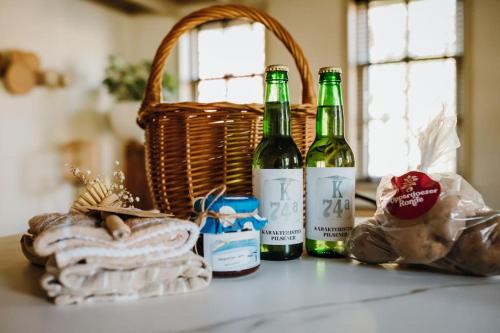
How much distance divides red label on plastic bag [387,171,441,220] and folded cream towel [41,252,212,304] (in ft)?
0.89

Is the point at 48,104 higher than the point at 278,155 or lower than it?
higher

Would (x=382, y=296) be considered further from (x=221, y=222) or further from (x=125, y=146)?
(x=125, y=146)

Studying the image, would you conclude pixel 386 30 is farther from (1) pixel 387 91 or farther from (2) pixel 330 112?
(2) pixel 330 112

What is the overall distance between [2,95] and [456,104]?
2.63 m

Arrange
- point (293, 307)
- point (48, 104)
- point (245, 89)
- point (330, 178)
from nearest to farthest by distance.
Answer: point (293, 307) < point (330, 178) < point (48, 104) < point (245, 89)

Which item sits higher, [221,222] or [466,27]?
[466,27]

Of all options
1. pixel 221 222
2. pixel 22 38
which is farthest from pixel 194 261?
pixel 22 38

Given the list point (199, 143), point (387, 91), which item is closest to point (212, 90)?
point (387, 91)

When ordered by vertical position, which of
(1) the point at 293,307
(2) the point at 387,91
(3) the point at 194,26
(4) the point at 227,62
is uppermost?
(4) the point at 227,62

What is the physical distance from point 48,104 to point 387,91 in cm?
216

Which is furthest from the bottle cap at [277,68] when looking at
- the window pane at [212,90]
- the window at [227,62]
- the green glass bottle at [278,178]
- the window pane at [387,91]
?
the window pane at [212,90]

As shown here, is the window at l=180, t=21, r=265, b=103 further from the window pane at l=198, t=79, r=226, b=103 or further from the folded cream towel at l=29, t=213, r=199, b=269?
the folded cream towel at l=29, t=213, r=199, b=269

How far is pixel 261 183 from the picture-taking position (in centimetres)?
64

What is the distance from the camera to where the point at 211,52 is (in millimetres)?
3301
